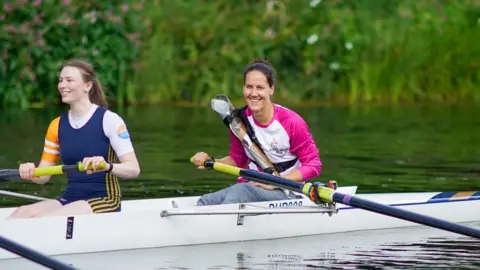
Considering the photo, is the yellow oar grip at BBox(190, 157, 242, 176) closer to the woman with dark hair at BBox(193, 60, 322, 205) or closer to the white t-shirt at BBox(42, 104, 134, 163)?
the woman with dark hair at BBox(193, 60, 322, 205)

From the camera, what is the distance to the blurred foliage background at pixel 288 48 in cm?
2755

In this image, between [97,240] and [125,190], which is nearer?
[97,240]

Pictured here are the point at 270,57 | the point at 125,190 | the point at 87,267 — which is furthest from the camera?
the point at 270,57

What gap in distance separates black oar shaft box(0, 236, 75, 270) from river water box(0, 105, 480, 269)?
5.81 feet

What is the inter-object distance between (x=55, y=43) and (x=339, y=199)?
16953 millimetres

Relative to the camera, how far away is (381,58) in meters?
28.9

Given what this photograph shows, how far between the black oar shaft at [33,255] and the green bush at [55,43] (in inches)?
690

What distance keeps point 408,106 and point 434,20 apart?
2.23 m

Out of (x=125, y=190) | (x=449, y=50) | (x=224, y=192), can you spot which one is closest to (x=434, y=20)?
(x=449, y=50)

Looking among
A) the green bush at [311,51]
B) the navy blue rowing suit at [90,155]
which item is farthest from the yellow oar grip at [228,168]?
the green bush at [311,51]

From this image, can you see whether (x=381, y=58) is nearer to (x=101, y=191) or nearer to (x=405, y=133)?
(x=405, y=133)

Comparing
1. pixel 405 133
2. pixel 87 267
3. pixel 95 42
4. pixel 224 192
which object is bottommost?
pixel 87 267

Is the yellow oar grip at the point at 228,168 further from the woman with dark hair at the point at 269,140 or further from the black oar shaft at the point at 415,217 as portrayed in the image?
the black oar shaft at the point at 415,217

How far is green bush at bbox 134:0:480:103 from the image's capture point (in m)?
28.6
